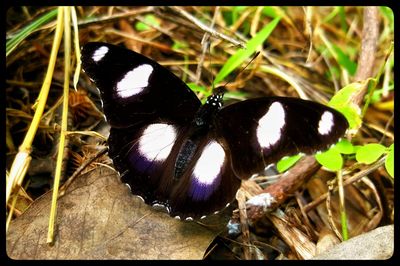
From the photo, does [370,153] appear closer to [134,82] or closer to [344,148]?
[344,148]

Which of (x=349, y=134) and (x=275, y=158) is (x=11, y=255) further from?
(x=349, y=134)

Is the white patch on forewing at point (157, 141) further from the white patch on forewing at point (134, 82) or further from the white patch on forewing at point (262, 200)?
the white patch on forewing at point (262, 200)

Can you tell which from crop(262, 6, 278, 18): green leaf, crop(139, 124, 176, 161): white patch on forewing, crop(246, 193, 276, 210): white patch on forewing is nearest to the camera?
crop(139, 124, 176, 161): white patch on forewing

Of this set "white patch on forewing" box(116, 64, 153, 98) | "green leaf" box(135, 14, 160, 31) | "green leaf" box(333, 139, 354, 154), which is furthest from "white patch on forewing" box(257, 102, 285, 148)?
"green leaf" box(135, 14, 160, 31)

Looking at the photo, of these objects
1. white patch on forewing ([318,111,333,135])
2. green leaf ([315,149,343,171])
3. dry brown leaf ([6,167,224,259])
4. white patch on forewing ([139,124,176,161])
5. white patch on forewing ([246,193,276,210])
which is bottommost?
white patch on forewing ([246,193,276,210])

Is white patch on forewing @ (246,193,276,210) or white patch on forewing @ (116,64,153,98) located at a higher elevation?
white patch on forewing @ (116,64,153,98)

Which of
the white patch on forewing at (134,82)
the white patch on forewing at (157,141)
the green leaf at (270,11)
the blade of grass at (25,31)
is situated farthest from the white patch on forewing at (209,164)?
the green leaf at (270,11)

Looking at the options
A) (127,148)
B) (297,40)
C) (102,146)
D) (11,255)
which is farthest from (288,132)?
(297,40)

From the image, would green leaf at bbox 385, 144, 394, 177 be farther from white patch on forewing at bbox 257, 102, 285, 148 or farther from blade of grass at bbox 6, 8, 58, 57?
blade of grass at bbox 6, 8, 58, 57
